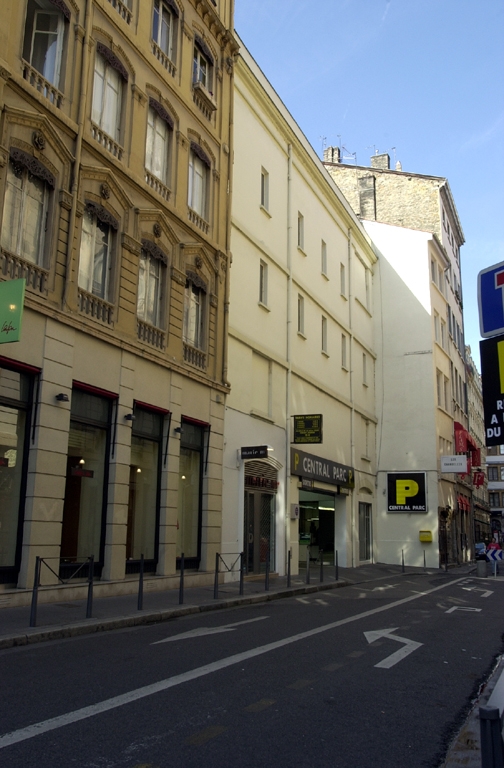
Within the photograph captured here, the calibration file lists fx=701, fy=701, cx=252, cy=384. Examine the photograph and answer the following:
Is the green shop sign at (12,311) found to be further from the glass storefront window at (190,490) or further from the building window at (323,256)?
the building window at (323,256)

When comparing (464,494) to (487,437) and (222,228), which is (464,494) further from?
(487,437)

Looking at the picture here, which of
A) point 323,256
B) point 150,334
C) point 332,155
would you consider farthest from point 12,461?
point 332,155

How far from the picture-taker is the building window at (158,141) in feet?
58.9

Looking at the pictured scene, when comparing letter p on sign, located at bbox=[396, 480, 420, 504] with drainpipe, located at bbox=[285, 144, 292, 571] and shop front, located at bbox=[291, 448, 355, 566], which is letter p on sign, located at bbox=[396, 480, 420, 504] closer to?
shop front, located at bbox=[291, 448, 355, 566]

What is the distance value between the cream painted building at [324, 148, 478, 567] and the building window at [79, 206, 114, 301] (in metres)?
23.7

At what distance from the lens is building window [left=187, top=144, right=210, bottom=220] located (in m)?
20.0

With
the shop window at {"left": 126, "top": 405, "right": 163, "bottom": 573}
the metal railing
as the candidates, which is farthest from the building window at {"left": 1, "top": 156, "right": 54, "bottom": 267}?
the metal railing

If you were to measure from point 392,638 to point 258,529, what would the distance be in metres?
11.7

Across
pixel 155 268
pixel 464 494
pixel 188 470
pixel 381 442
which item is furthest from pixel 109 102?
pixel 464 494

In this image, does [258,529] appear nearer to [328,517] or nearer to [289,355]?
[289,355]

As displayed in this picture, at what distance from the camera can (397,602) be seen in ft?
52.7

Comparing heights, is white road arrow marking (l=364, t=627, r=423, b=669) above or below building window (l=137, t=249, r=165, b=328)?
below

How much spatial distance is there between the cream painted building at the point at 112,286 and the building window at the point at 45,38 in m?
0.04

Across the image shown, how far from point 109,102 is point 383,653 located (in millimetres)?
13521
